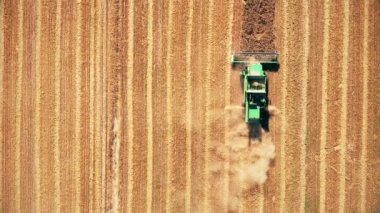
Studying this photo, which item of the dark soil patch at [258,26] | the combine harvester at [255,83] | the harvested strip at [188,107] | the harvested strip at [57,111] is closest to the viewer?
the combine harvester at [255,83]

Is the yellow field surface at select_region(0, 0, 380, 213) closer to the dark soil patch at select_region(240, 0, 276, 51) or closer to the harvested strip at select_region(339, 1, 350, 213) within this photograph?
the harvested strip at select_region(339, 1, 350, 213)

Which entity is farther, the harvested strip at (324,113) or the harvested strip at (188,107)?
the harvested strip at (188,107)

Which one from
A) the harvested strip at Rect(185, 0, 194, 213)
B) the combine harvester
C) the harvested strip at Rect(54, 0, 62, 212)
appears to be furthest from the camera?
the harvested strip at Rect(54, 0, 62, 212)

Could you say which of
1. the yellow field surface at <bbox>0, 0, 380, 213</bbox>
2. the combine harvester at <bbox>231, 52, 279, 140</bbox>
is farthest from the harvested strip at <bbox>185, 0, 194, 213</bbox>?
the combine harvester at <bbox>231, 52, 279, 140</bbox>

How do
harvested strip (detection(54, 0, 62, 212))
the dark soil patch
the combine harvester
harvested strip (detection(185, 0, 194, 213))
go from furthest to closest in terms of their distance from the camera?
harvested strip (detection(54, 0, 62, 212)), harvested strip (detection(185, 0, 194, 213)), the dark soil patch, the combine harvester

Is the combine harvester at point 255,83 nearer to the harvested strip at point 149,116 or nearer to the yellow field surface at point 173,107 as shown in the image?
the yellow field surface at point 173,107

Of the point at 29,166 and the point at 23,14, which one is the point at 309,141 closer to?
the point at 29,166

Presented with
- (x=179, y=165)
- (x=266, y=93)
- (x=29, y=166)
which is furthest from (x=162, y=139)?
(x=29, y=166)

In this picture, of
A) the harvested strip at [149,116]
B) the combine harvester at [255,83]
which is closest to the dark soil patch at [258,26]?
the combine harvester at [255,83]

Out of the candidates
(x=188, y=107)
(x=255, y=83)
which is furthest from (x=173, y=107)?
(x=255, y=83)
